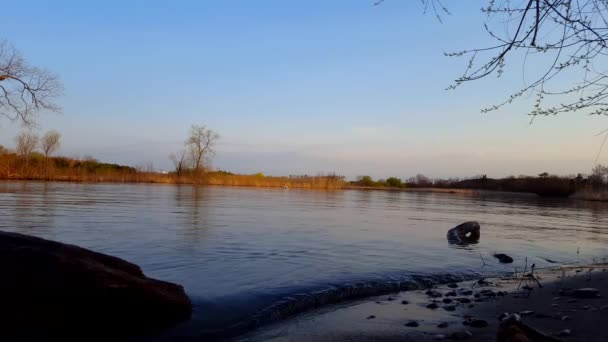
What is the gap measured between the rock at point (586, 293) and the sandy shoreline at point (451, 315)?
10 centimetres

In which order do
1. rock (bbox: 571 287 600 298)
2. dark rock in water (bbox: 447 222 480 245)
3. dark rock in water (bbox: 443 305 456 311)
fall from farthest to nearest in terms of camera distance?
dark rock in water (bbox: 447 222 480 245)
rock (bbox: 571 287 600 298)
dark rock in water (bbox: 443 305 456 311)

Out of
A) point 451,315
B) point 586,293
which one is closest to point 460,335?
point 451,315

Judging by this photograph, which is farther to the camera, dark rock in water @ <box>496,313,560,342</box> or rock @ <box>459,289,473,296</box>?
rock @ <box>459,289,473,296</box>

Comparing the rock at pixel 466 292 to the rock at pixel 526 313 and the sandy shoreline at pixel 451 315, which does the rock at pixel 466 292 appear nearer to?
the sandy shoreline at pixel 451 315

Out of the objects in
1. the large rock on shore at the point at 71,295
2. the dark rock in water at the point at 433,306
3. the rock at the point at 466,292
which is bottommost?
the rock at the point at 466,292

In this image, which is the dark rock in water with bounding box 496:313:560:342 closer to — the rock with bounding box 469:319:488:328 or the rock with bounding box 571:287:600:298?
the rock with bounding box 469:319:488:328

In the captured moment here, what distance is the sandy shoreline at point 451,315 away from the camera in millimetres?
4242

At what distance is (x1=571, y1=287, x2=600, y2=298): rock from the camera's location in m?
5.61

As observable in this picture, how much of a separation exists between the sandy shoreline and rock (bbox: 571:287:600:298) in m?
0.10

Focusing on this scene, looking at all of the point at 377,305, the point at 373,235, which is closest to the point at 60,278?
the point at 377,305

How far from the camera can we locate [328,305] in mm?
5871

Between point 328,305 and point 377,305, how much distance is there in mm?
647

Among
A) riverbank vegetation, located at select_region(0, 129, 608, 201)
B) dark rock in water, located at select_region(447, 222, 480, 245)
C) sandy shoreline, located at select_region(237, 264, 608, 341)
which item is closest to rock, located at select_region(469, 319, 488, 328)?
sandy shoreline, located at select_region(237, 264, 608, 341)

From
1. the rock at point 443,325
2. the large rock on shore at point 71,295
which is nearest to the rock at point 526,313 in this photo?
the rock at point 443,325
